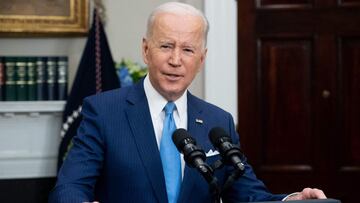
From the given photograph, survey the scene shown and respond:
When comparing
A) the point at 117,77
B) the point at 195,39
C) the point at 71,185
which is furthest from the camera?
the point at 117,77

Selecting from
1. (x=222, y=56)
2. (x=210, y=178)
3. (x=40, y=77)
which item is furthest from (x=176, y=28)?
(x=222, y=56)

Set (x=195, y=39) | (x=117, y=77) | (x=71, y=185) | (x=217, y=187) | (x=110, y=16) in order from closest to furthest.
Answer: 1. (x=217, y=187)
2. (x=71, y=185)
3. (x=195, y=39)
4. (x=117, y=77)
5. (x=110, y=16)

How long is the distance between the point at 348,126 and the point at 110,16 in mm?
1753

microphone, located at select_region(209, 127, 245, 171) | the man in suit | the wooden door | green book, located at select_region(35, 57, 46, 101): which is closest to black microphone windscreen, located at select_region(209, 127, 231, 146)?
microphone, located at select_region(209, 127, 245, 171)

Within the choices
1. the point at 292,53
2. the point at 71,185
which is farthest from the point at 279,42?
the point at 71,185

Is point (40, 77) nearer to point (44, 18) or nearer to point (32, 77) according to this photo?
point (32, 77)

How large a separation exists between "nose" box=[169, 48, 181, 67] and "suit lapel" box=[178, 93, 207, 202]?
18 cm

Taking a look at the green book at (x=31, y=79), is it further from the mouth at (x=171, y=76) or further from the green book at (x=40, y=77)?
the mouth at (x=171, y=76)

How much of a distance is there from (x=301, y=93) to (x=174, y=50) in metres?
2.66

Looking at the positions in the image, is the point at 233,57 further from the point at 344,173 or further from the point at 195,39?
the point at 195,39

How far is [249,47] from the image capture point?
4.36 metres

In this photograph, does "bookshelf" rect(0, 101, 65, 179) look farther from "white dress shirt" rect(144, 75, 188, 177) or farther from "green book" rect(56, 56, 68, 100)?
"white dress shirt" rect(144, 75, 188, 177)

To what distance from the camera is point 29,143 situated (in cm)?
418

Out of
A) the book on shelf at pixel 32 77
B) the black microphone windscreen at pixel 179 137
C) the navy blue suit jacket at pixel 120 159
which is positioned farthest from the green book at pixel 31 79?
the black microphone windscreen at pixel 179 137
